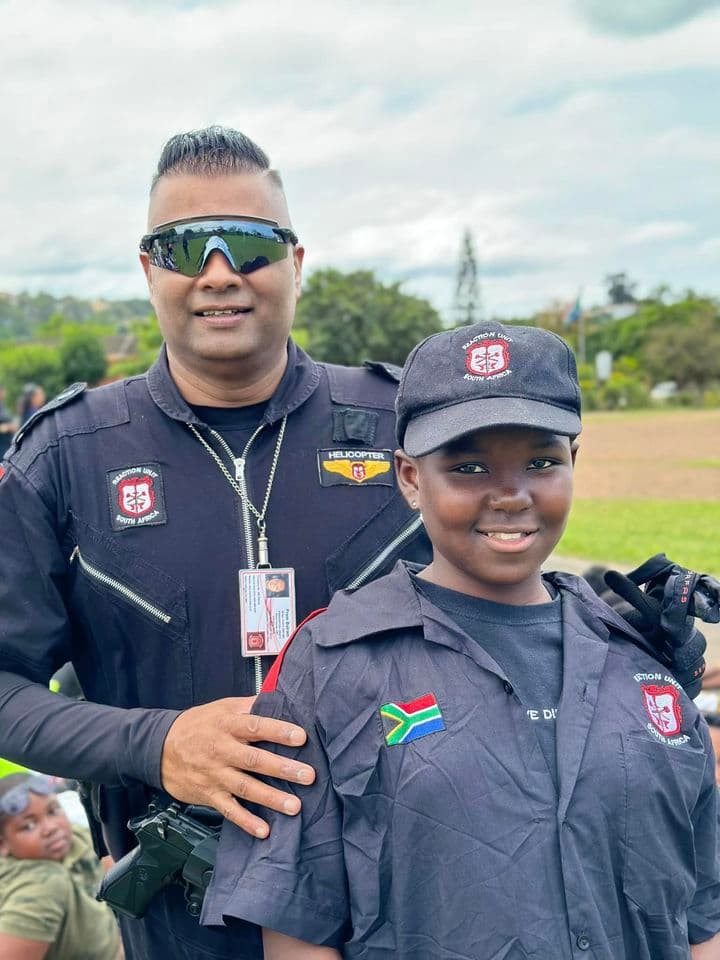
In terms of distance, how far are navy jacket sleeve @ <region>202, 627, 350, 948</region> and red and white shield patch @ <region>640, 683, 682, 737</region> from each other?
549mm

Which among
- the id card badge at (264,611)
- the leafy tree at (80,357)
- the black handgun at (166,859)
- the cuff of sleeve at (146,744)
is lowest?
the black handgun at (166,859)

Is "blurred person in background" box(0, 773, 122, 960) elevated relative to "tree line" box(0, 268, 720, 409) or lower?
lower

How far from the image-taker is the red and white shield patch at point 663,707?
1.60m

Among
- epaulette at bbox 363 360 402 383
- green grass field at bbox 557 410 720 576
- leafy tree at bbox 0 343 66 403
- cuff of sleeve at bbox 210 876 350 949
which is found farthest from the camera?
leafy tree at bbox 0 343 66 403

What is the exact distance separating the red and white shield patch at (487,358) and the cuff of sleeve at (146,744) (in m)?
0.83

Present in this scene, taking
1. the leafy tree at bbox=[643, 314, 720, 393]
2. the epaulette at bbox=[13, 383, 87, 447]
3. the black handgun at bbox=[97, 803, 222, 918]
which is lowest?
the black handgun at bbox=[97, 803, 222, 918]

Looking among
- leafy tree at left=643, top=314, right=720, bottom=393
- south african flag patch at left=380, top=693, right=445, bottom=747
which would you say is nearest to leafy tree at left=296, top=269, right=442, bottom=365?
leafy tree at left=643, top=314, right=720, bottom=393

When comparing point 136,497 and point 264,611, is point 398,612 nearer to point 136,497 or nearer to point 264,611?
point 264,611

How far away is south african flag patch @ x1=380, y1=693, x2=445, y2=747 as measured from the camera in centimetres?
151

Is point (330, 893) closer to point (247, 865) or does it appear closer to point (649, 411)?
point (247, 865)

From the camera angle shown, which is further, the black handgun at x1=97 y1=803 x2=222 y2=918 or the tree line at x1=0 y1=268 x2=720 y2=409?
the tree line at x1=0 y1=268 x2=720 y2=409

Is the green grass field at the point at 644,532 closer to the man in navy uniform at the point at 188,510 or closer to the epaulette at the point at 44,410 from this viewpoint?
the man in navy uniform at the point at 188,510

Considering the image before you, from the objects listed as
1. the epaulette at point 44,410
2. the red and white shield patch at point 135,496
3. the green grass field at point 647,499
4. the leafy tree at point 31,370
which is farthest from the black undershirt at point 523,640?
the leafy tree at point 31,370

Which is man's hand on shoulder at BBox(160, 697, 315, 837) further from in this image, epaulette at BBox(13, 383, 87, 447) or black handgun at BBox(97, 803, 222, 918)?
epaulette at BBox(13, 383, 87, 447)
